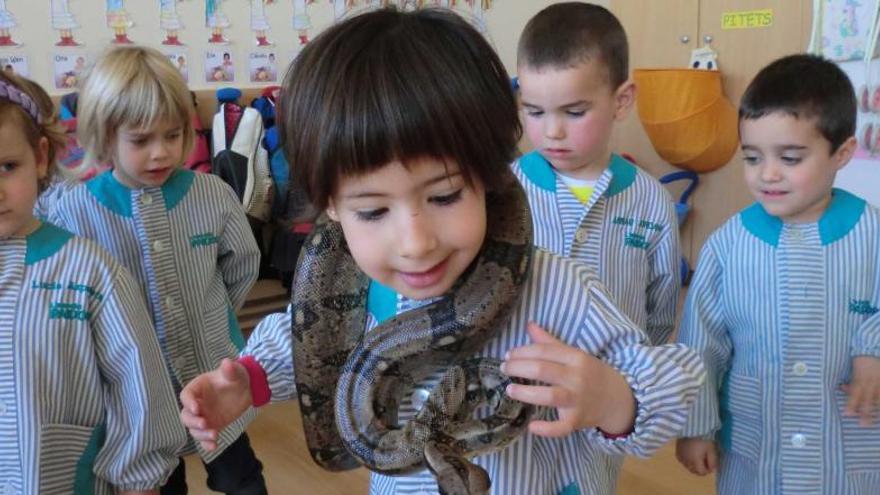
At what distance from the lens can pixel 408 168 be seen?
3.06ft

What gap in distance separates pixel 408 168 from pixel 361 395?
0.37 meters

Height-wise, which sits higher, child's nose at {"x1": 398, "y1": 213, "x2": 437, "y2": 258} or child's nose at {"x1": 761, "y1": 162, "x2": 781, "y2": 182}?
child's nose at {"x1": 398, "y1": 213, "x2": 437, "y2": 258}

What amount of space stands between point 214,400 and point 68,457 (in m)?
0.70

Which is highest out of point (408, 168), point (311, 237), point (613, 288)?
point (408, 168)

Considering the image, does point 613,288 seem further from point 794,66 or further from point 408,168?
point 408,168

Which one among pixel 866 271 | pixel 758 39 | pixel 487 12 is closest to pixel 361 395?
pixel 866 271

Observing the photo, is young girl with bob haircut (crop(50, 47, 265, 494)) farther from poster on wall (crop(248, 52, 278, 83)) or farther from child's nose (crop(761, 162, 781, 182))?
poster on wall (crop(248, 52, 278, 83))

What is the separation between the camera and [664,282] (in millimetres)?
1924

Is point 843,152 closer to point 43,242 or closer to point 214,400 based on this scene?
point 214,400

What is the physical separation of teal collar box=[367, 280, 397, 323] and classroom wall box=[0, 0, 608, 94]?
2.62 meters

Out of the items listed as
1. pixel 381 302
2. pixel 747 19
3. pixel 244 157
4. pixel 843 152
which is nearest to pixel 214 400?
pixel 381 302

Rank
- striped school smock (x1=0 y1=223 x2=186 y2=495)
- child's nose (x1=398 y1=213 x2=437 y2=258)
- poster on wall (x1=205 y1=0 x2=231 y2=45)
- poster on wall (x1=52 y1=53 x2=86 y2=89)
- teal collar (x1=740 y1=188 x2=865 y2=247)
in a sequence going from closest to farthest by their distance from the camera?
1. child's nose (x1=398 y1=213 x2=437 y2=258)
2. striped school smock (x1=0 y1=223 x2=186 y2=495)
3. teal collar (x1=740 y1=188 x2=865 y2=247)
4. poster on wall (x1=52 y1=53 x2=86 y2=89)
5. poster on wall (x1=205 y1=0 x2=231 y2=45)

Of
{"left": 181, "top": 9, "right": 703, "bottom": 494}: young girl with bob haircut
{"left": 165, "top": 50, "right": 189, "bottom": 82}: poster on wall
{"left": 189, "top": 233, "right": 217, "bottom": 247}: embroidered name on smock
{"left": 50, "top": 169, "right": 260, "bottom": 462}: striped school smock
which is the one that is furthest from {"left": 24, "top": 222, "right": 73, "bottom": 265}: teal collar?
{"left": 165, "top": 50, "right": 189, "bottom": 82}: poster on wall

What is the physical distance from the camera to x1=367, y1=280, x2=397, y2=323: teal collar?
1.18 m
